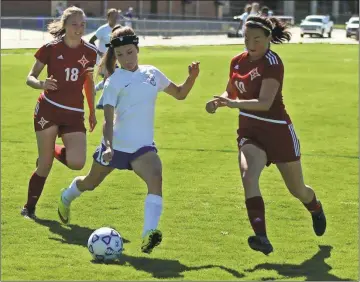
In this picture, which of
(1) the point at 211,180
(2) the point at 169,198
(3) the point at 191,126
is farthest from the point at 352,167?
(3) the point at 191,126

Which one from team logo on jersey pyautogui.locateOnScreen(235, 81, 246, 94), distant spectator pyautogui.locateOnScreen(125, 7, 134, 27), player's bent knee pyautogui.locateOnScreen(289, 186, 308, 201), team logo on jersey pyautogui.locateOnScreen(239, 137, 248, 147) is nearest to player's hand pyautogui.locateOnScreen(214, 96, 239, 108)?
team logo on jersey pyautogui.locateOnScreen(235, 81, 246, 94)

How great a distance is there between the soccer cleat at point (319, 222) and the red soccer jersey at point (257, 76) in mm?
1079

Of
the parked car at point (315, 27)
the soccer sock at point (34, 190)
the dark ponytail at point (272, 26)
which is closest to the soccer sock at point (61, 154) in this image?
the soccer sock at point (34, 190)

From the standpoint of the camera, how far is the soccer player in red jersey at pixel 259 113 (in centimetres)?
741

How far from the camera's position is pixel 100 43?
71.8ft

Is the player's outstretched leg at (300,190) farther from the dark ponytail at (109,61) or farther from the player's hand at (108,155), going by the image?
the dark ponytail at (109,61)

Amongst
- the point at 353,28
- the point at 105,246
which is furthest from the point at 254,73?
the point at 353,28

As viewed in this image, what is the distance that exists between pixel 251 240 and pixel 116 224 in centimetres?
202

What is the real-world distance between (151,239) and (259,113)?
1462mm

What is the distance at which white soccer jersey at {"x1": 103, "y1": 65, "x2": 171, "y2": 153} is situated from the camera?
7629 millimetres

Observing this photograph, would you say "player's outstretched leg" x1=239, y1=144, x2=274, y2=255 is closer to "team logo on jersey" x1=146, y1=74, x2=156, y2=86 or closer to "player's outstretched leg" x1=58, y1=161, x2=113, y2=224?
"team logo on jersey" x1=146, y1=74, x2=156, y2=86

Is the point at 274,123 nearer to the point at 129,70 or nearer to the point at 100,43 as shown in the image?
the point at 129,70

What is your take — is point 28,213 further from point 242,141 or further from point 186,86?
point 242,141

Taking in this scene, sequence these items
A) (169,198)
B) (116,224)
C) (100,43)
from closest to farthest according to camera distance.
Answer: (116,224) → (169,198) → (100,43)
